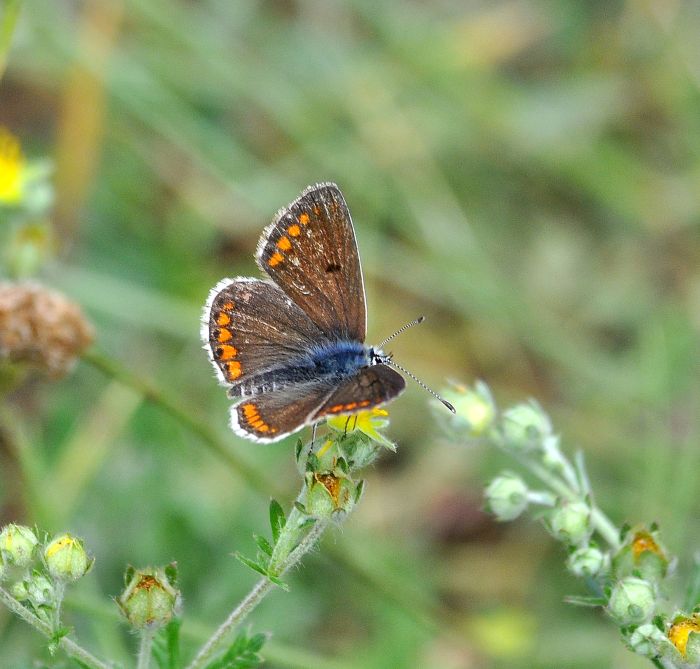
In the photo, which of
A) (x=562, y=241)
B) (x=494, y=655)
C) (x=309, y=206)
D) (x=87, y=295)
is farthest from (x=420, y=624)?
(x=562, y=241)

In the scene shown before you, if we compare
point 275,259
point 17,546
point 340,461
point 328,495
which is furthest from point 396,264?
point 17,546

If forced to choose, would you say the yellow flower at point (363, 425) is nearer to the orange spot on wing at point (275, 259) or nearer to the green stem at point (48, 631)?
the orange spot on wing at point (275, 259)

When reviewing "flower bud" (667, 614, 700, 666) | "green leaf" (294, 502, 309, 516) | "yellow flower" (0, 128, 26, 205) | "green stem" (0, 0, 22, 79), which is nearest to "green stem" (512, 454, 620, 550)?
"flower bud" (667, 614, 700, 666)

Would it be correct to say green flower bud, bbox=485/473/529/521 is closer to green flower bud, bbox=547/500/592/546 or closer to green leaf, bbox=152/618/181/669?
green flower bud, bbox=547/500/592/546

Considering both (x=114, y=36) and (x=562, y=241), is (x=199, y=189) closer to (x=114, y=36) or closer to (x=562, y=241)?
(x=114, y=36)

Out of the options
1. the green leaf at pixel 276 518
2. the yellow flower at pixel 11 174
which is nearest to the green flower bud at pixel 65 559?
the green leaf at pixel 276 518

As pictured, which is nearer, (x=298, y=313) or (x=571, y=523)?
(x=571, y=523)

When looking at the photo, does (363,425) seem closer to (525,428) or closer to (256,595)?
(256,595)
